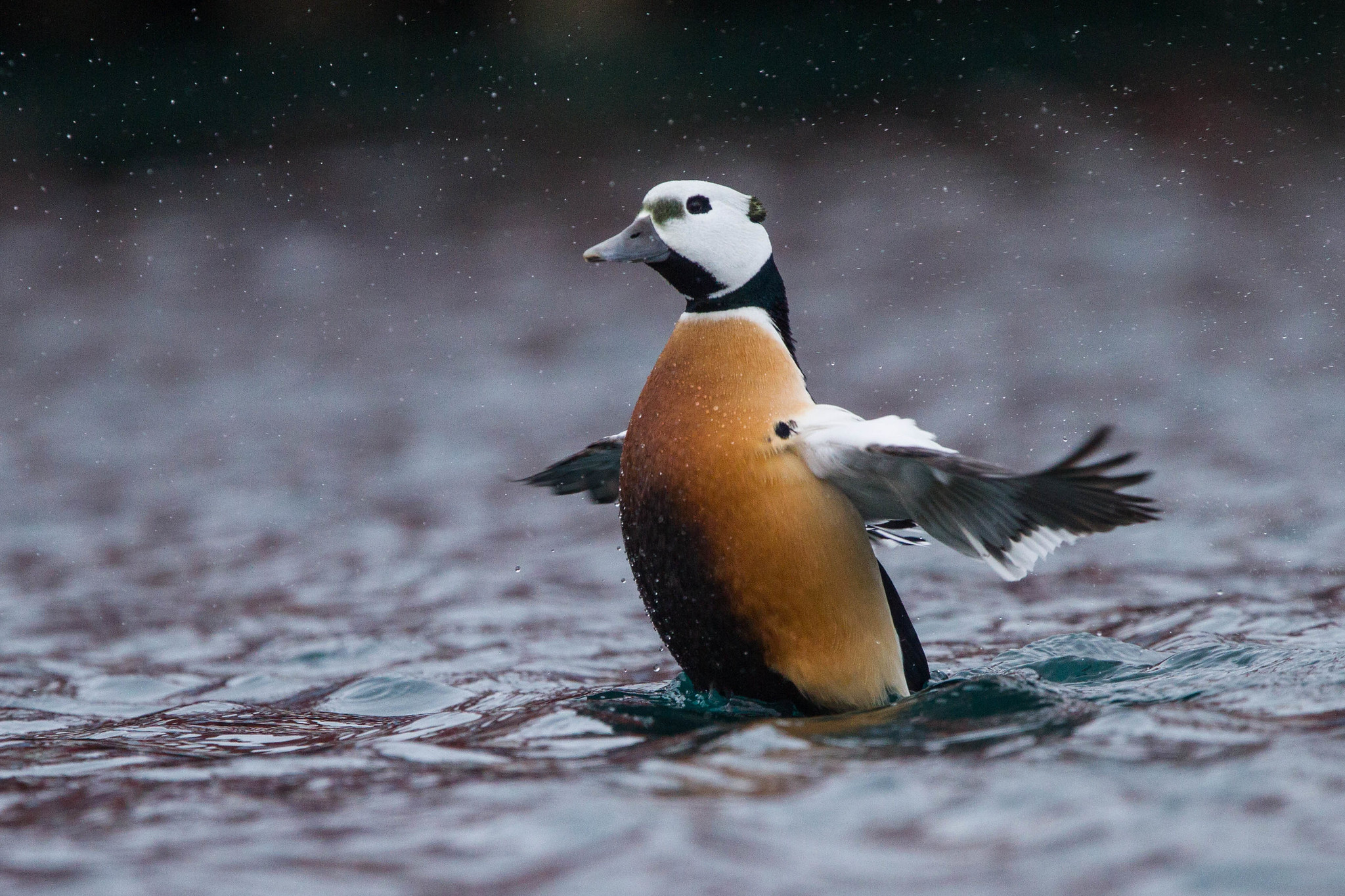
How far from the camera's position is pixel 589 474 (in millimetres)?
5266

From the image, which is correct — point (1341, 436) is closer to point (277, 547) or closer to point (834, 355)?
point (834, 355)

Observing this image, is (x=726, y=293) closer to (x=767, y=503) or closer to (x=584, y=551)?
(x=767, y=503)

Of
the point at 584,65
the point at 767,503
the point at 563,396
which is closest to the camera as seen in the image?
the point at 767,503

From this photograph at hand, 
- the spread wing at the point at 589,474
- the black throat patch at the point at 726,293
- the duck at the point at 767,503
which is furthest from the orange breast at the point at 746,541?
the spread wing at the point at 589,474

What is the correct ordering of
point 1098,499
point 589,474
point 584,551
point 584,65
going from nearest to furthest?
1. point 1098,499
2. point 589,474
3. point 584,551
4. point 584,65

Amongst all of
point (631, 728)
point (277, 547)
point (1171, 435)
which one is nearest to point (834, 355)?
point (1171, 435)

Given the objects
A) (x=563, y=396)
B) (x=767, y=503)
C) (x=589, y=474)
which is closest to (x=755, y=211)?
(x=767, y=503)

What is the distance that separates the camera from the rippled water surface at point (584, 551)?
304 cm

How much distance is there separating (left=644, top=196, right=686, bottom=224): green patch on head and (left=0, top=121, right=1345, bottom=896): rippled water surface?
1396mm

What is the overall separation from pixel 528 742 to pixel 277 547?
476cm

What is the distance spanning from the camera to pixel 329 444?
9.95m

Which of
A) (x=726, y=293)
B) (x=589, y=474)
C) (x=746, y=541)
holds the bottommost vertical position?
(x=746, y=541)

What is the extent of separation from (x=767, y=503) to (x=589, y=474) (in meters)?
1.35

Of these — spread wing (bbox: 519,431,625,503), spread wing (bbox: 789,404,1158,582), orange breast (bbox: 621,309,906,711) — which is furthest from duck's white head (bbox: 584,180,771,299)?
spread wing (bbox: 519,431,625,503)
